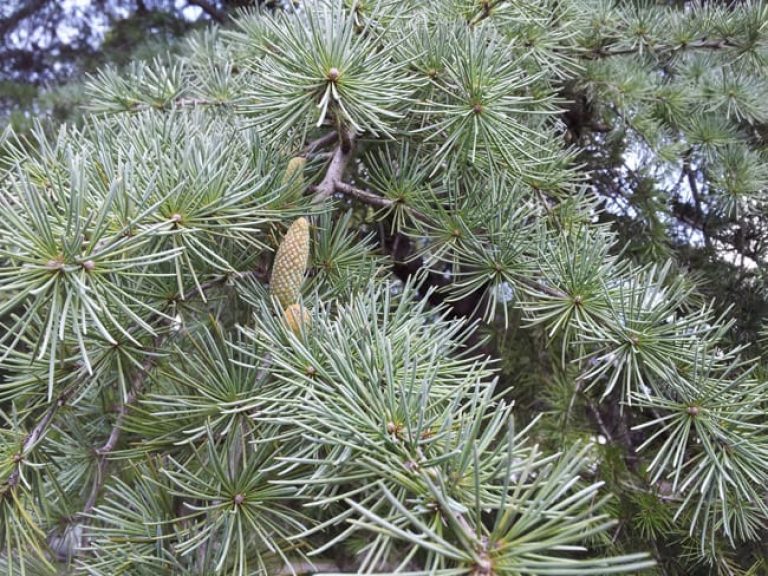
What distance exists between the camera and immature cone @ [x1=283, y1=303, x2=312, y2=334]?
30 centimetres

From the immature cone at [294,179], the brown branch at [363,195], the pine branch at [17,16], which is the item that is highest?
the pine branch at [17,16]

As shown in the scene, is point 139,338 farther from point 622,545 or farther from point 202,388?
point 622,545

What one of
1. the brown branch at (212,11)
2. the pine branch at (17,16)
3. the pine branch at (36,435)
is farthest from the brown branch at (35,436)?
the pine branch at (17,16)

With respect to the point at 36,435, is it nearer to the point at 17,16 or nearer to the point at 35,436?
the point at 35,436

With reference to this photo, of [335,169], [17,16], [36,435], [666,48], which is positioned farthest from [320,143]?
[17,16]

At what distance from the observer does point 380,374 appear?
0.26 metres

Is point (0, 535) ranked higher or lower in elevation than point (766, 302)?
lower

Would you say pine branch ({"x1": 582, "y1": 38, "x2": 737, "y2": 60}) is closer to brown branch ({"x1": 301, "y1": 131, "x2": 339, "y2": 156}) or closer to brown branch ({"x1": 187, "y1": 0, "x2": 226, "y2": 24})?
brown branch ({"x1": 301, "y1": 131, "x2": 339, "y2": 156})

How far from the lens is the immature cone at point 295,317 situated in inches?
A: 11.7

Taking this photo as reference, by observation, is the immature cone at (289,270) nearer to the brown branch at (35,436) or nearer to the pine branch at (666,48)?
the brown branch at (35,436)

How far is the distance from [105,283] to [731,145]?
2.51 feet

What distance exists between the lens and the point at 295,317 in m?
0.30

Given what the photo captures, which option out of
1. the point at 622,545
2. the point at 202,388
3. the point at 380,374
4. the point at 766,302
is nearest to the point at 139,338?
the point at 202,388

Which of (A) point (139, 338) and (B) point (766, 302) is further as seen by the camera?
(B) point (766, 302)
